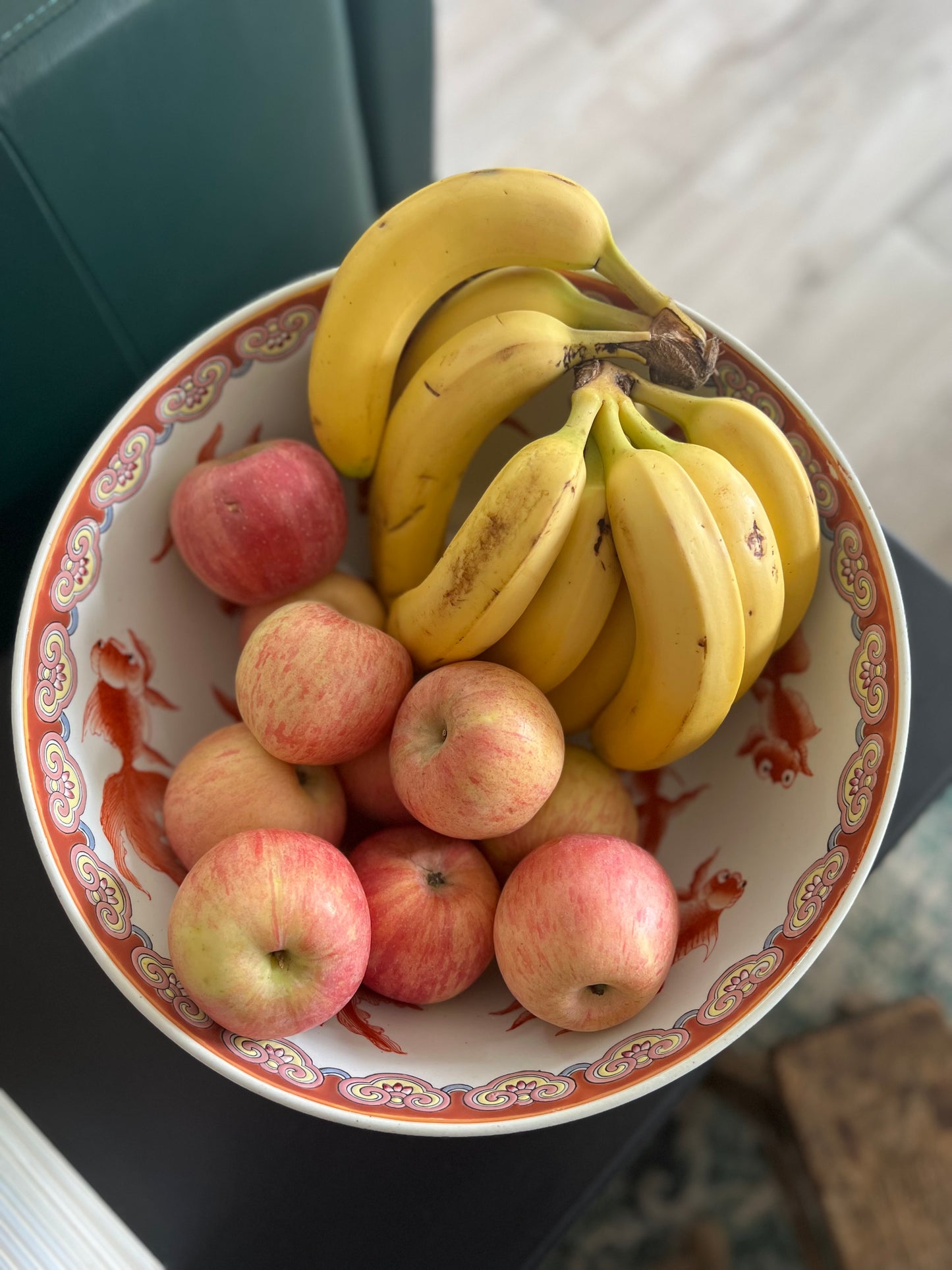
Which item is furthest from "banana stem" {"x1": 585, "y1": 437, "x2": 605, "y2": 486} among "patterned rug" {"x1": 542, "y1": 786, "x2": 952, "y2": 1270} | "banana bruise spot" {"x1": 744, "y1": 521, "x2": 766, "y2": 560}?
"patterned rug" {"x1": 542, "y1": 786, "x2": 952, "y2": 1270}

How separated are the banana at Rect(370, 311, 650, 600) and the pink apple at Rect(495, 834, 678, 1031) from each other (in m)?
0.29

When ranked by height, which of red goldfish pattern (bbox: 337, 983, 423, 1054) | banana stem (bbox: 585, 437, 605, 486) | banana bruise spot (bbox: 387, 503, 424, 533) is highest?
banana stem (bbox: 585, 437, 605, 486)

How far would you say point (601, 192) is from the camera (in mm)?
1683

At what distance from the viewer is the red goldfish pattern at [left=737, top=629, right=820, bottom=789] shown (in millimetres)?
728

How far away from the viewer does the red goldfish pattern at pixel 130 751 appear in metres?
0.71

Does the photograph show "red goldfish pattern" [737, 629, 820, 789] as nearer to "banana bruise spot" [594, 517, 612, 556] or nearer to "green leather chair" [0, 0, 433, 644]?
"banana bruise spot" [594, 517, 612, 556]

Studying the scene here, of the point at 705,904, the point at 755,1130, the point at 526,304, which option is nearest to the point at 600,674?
the point at 705,904

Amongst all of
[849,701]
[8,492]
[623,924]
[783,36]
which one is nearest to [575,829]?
[623,924]

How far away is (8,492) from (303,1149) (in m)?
0.61

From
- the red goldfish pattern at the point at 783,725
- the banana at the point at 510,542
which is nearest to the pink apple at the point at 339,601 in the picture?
the banana at the point at 510,542

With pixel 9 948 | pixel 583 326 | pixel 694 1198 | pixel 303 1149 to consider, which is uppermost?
pixel 583 326

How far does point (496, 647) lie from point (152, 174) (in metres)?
0.48

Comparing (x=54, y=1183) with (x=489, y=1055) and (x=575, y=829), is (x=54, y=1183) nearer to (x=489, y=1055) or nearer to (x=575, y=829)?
(x=489, y=1055)

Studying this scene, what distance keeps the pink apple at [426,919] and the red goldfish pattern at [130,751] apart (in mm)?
163
